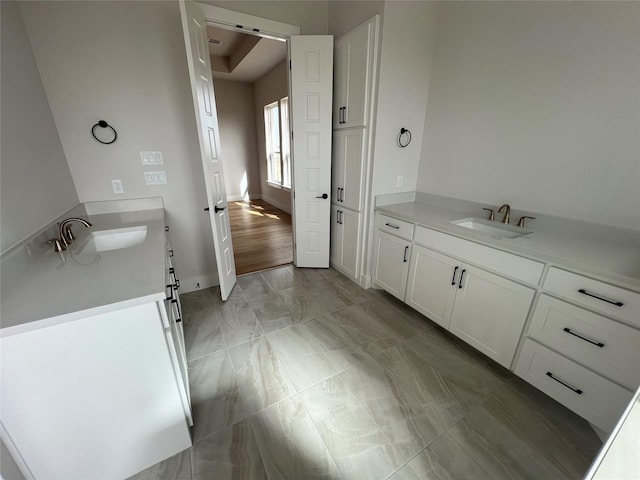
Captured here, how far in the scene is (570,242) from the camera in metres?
1.55

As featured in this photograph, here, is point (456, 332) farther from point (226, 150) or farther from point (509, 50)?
point (226, 150)

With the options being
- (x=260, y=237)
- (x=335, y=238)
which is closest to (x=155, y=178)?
(x=335, y=238)

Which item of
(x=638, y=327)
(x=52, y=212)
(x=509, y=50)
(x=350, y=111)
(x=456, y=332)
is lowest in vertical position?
(x=456, y=332)

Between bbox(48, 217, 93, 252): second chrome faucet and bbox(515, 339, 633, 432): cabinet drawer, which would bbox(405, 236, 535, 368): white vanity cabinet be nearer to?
bbox(515, 339, 633, 432): cabinet drawer

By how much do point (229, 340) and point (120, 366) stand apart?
1.04 metres

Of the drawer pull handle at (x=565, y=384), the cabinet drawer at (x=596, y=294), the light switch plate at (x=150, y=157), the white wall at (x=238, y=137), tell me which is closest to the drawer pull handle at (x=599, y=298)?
the cabinet drawer at (x=596, y=294)

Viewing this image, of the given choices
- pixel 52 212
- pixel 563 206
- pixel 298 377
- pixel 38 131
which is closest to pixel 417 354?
pixel 298 377

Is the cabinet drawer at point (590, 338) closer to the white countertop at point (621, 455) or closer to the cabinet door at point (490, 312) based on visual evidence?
the cabinet door at point (490, 312)

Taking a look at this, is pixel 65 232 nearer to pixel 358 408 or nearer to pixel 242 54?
pixel 358 408

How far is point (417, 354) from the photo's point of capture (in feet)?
6.22

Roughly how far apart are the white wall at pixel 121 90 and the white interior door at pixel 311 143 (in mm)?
975

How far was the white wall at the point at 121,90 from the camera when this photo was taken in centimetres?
177

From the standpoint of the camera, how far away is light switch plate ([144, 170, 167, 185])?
222 cm

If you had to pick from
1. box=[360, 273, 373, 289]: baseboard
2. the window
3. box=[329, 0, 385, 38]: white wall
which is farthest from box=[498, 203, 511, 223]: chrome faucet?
the window
